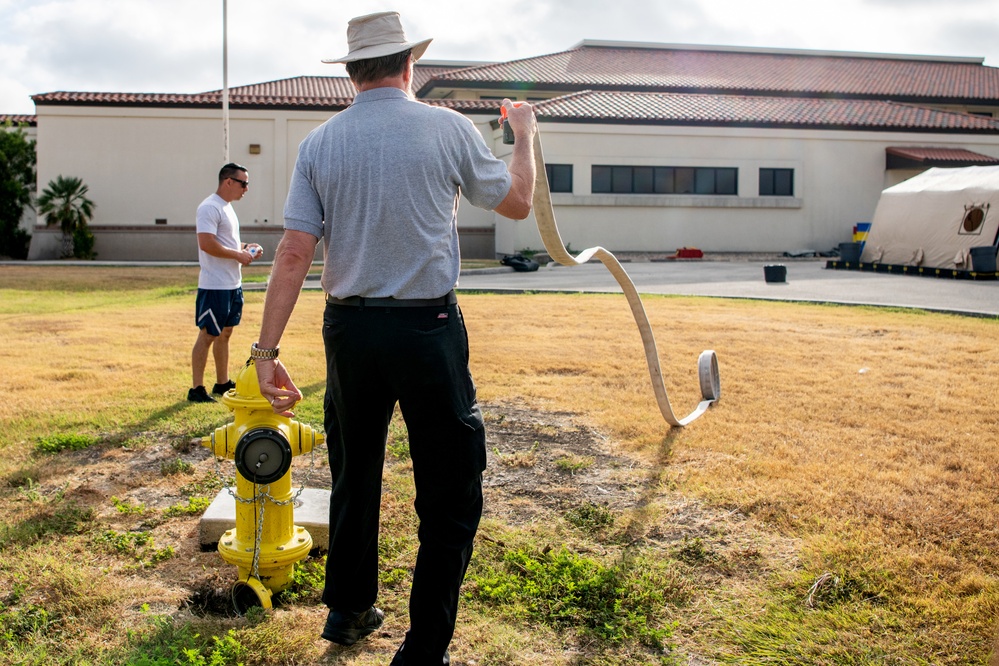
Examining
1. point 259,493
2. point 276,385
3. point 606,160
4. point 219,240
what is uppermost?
point 606,160

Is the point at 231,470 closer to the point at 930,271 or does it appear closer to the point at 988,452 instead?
the point at 988,452

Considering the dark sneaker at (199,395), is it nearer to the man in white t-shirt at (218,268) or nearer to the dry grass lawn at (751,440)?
the man in white t-shirt at (218,268)

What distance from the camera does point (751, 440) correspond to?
588cm

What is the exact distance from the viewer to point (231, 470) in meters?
5.39

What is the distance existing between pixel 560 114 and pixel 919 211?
40.9ft

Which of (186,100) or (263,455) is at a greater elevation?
(186,100)

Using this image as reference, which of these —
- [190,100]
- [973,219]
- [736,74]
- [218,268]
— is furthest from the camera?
[736,74]

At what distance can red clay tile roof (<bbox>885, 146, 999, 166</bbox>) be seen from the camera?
31984 mm

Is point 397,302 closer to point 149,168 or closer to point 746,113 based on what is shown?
point 149,168

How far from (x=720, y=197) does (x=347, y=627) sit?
30797mm

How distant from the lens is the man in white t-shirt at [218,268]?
715cm

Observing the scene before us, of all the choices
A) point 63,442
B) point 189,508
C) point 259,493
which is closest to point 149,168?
point 63,442

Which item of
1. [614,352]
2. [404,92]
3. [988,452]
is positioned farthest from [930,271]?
[404,92]

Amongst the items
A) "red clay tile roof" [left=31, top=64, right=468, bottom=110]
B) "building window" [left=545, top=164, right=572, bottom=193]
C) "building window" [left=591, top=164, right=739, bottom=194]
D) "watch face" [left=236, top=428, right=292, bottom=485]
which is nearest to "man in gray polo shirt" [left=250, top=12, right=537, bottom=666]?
"watch face" [left=236, top=428, right=292, bottom=485]
